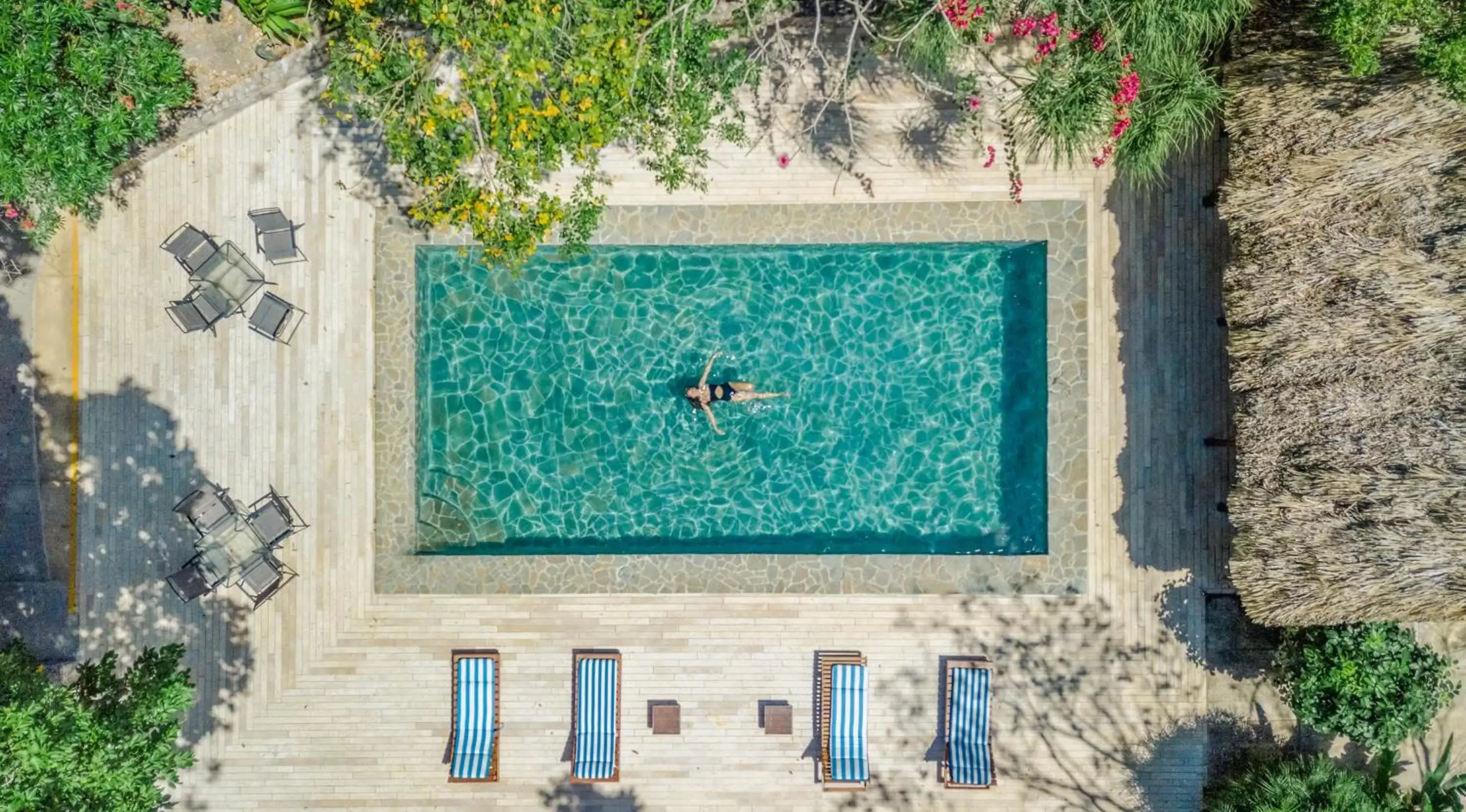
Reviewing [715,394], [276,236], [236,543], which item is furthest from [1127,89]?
[236,543]

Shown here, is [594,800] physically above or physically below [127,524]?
below

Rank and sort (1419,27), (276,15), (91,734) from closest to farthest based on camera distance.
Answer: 1. (91,734)
2. (1419,27)
3. (276,15)

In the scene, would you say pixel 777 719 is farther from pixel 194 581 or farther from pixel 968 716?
pixel 194 581

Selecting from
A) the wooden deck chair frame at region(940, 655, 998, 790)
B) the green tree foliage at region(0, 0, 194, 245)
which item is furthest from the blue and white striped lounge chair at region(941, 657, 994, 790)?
the green tree foliage at region(0, 0, 194, 245)

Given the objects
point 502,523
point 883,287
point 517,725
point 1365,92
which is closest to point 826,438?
point 883,287

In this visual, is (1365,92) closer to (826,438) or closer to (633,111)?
(826,438)

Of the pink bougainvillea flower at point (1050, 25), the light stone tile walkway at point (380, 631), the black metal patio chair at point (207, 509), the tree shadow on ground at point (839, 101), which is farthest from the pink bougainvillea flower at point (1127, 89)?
the black metal patio chair at point (207, 509)

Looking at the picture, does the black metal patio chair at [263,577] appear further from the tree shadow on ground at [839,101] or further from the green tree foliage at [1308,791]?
the green tree foliage at [1308,791]
